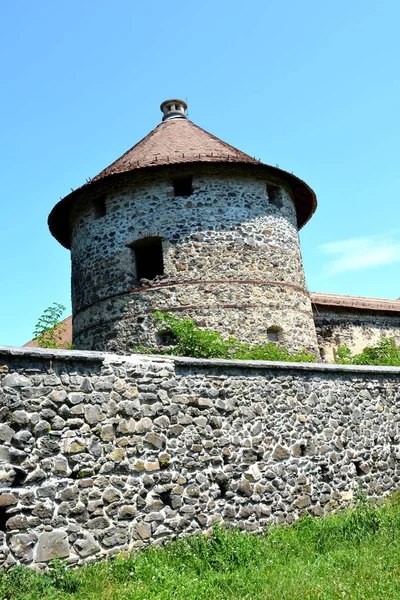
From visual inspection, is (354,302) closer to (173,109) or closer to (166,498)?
(173,109)

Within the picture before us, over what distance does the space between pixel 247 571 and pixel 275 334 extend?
8.17 meters

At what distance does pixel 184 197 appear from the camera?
1355cm

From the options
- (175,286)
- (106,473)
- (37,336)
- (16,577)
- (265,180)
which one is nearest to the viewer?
(16,577)

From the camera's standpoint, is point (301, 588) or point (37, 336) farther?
point (37, 336)

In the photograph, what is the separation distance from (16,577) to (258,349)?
26.4 feet

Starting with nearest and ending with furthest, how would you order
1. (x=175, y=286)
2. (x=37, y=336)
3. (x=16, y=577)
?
(x=16, y=577), (x=37, y=336), (x=175, y=286)

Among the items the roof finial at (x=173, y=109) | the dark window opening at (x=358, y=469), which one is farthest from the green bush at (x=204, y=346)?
the roof finial at (x=173, y=109)

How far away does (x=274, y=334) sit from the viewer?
13.5 meters

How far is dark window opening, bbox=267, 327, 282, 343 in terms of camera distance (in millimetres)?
13406

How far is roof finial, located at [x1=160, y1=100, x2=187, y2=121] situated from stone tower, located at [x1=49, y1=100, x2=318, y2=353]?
3.02 metres

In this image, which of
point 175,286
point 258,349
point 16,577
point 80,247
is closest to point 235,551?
point 16,577

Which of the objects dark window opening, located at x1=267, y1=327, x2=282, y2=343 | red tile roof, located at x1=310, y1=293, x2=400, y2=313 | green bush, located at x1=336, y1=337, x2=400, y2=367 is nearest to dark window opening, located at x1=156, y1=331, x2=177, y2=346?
dark window opening, located at x1=267, y1=327, x2=282, y2=343

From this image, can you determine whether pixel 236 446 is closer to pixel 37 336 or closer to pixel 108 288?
pixel 37 336

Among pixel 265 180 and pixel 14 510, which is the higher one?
pixel 265 180
